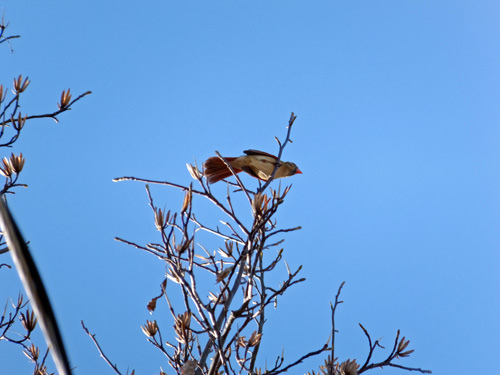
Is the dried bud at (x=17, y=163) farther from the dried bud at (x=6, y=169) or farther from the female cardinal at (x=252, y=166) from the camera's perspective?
the female cardinal at (x=252, y=166)

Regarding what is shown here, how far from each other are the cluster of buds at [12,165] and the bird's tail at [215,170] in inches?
37.0

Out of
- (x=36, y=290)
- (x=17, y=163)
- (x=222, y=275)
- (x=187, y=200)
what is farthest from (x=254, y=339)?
(x=36, y=290)

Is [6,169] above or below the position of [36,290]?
above

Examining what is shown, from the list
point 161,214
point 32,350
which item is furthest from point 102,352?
→ point 161,214

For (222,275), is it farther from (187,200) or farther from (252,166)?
(252,166)

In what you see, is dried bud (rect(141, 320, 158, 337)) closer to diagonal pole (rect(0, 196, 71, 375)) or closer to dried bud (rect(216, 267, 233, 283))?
dried bud (rect(216, 267, 233, 283))

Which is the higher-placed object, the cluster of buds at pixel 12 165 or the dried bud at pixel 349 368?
the cluster of buds at pixel 12 165

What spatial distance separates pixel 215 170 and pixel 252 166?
17 cm

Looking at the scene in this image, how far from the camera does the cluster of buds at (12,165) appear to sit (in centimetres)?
256

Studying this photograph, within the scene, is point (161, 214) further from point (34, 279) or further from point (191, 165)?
point (34, 279)

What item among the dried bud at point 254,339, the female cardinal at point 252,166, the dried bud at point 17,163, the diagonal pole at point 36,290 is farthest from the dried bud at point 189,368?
the diagonal pole at point 36,290

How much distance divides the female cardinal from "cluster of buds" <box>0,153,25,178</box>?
0.94 metres

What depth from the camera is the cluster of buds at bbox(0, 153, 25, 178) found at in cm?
256

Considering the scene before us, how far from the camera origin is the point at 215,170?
2.39 meters
